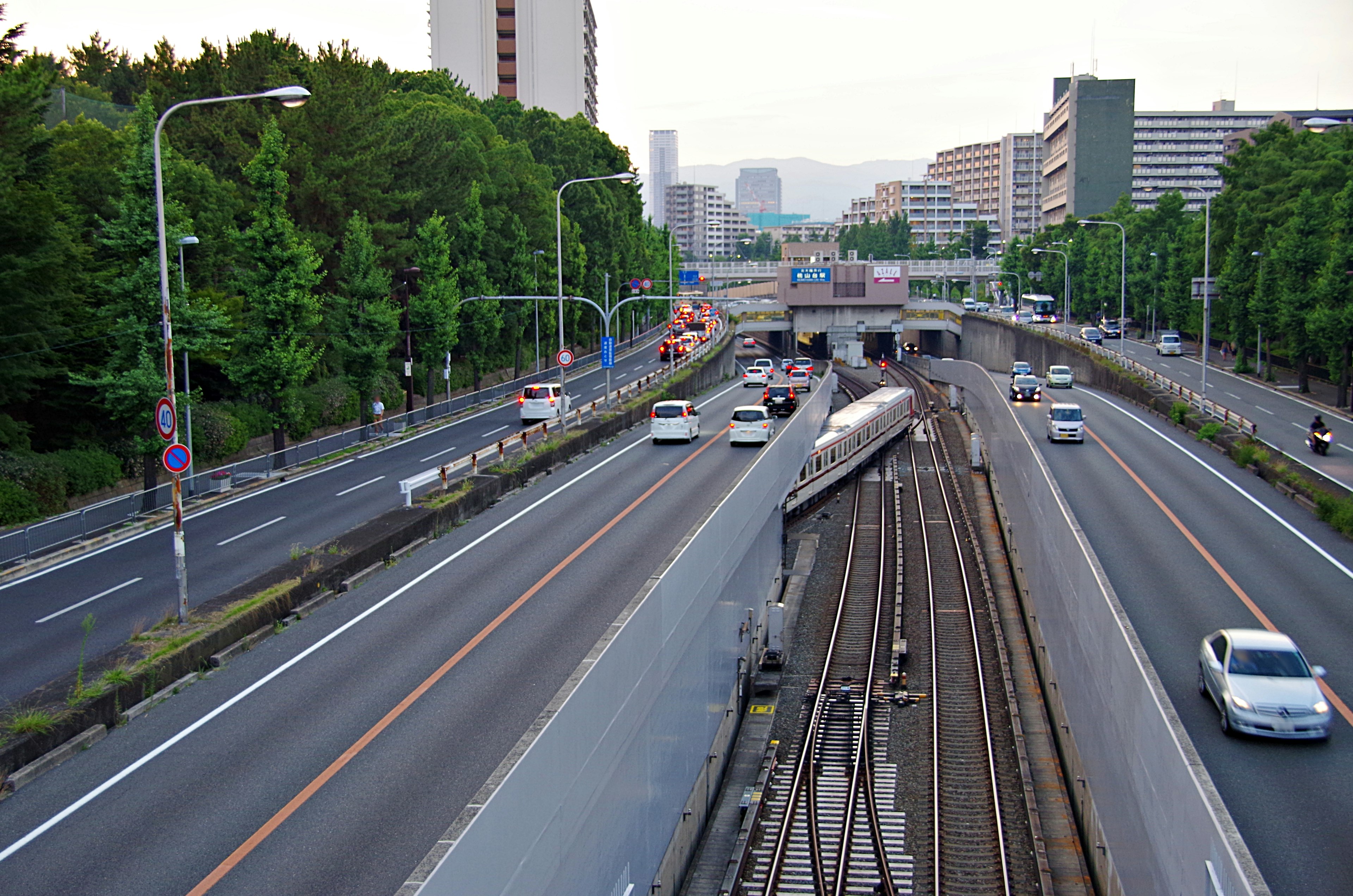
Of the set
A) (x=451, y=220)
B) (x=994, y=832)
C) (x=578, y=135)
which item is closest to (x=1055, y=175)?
(x=578, y=135)

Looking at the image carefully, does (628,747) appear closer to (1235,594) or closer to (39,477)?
(1235,594)

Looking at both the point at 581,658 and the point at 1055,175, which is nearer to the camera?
the point at 581,658

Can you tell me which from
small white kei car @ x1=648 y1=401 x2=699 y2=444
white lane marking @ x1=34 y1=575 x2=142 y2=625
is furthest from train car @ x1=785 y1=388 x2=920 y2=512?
white lane marking @ x1=34 y1=575 x2=142 y2=625

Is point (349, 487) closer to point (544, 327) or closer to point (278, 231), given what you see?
point (278, 231)

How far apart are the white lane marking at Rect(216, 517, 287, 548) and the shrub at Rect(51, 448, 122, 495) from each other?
7380mm

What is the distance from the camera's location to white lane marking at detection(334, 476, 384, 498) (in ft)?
108

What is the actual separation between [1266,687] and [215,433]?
34.2 meters

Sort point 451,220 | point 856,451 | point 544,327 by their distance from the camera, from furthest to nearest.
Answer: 1. point 544,327
2. point 451,220
3. point 856,451

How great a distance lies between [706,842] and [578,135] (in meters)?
83.9

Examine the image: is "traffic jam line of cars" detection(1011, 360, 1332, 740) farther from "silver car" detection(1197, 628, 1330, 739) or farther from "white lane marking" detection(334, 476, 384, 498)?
"white lane marking" detection(334, 476, 384, 498)

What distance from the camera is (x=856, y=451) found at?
51156 millimetres

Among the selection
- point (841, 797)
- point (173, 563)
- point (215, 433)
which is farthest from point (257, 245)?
point (841, 797)

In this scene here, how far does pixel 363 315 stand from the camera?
4428 cm

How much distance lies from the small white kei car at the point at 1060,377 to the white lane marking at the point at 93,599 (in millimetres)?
55861
